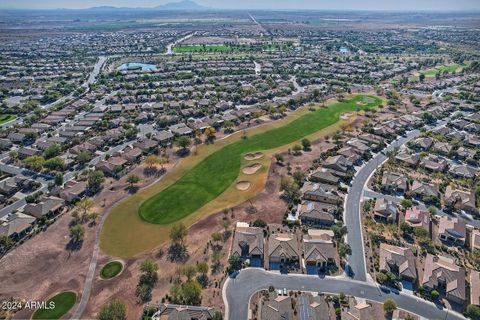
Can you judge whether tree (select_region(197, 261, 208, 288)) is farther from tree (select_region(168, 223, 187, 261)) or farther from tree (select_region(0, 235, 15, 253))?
tree (select_region(0, 235, 15, 253))

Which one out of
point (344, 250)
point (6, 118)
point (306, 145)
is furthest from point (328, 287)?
point (6, 118)

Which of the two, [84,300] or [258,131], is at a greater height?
[258,131]

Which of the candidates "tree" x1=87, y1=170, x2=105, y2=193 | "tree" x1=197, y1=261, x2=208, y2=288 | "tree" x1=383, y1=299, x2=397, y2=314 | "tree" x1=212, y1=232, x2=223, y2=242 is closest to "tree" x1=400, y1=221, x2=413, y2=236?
"tree" x1=383, y1=299, x2=397, y2=314

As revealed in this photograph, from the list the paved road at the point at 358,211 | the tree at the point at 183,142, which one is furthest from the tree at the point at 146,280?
the tree at the point at 183,142

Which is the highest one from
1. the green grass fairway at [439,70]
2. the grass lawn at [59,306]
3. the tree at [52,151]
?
the green grass fairway at [439,70]

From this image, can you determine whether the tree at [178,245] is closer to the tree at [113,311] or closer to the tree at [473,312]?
the tree at [113,311]

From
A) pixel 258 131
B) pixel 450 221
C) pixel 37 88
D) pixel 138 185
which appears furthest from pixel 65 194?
pixel 37 88

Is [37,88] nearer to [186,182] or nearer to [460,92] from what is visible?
[186,182]
